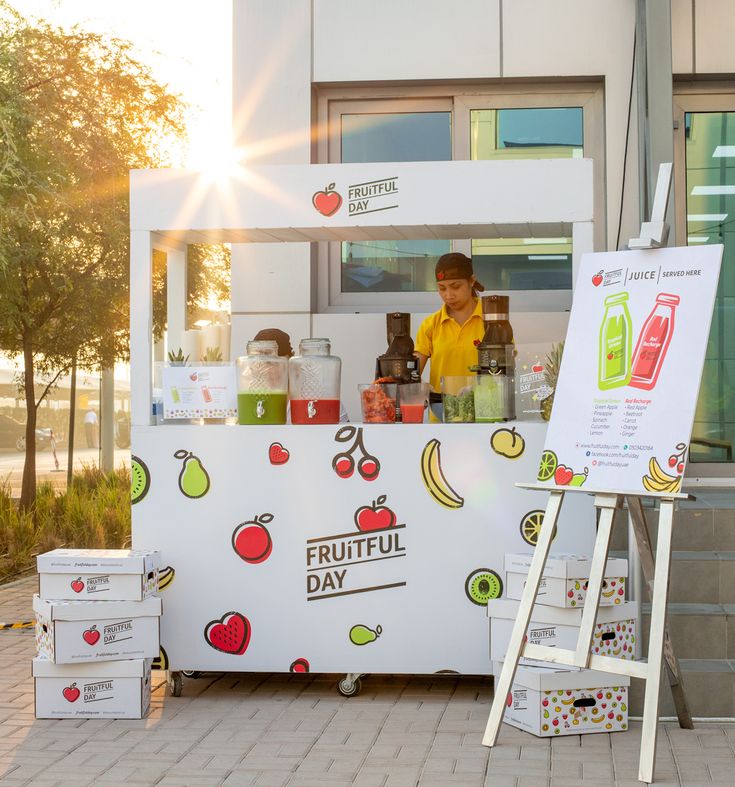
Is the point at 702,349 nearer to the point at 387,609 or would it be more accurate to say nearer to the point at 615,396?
the point at 615,396

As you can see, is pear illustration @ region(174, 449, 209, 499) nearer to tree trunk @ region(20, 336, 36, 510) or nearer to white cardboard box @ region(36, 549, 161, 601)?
white cardboard box @ region(36, 549, 161, 601)

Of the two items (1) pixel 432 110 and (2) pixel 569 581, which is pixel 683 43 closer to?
(1) pixel 432 110

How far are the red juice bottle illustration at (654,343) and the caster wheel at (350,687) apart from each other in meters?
1.67

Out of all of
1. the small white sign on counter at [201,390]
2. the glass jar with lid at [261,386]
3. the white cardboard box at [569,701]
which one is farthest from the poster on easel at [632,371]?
the small white sign on counter at [201,390]

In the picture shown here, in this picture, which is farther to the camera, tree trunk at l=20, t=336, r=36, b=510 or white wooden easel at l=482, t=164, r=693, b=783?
tree trunk at l=20, t=336, r=36, b=510

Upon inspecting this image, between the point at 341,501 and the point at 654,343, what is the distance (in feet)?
4.65

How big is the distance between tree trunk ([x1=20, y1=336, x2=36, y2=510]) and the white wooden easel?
674 cm

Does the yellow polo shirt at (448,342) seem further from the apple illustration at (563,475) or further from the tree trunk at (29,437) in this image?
the tree trunk at (29,437)

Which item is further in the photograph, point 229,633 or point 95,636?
point 229,633

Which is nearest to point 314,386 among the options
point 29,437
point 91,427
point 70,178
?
point 70,178

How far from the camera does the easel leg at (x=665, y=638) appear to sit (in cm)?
386

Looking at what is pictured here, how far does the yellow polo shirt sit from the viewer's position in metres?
5.47

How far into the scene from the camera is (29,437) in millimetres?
9977

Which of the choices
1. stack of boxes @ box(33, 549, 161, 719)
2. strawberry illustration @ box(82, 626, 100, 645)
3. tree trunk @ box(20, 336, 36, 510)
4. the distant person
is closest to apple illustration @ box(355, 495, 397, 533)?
stack of boxes @ box(33, 549, 161, 719)
